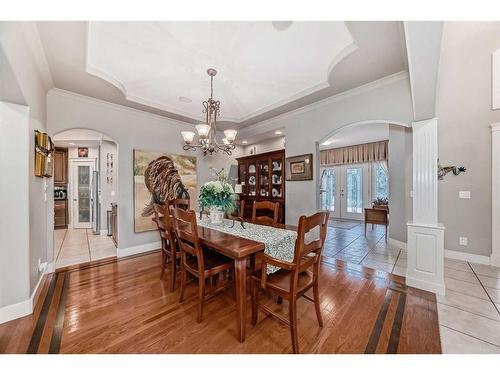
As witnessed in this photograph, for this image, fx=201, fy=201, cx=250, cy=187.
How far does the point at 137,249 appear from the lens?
148 inches

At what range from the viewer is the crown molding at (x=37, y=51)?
174 centimetres

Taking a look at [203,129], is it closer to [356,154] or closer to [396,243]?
[396,243]

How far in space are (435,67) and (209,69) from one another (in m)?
2.38

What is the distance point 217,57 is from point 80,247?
4532mm

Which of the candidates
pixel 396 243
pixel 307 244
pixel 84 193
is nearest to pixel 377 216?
pixel 396 243

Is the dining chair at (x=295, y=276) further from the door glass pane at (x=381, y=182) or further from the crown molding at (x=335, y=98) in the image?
the door glass pane at (x=381, y=182)

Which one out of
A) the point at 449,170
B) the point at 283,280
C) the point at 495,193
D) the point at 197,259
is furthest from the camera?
the point at 449,170

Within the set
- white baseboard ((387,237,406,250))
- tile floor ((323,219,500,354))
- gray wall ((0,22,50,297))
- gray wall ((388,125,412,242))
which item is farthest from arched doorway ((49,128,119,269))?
gray wall ((388,125,412,242))

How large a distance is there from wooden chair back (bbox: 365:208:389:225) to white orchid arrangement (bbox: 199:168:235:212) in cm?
393

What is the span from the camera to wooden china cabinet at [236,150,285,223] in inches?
183

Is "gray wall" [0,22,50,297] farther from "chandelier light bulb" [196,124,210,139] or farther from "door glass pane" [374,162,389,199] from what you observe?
"door glass pane" [374,162,389,199]

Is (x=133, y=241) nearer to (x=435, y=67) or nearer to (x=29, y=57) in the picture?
(x=29, y=57)

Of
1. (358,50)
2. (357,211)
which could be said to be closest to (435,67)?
(358,50)

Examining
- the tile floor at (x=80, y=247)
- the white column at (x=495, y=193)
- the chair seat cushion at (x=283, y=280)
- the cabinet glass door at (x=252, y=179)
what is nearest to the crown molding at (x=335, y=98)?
the cabinet glass door at (x=252, y=179)
